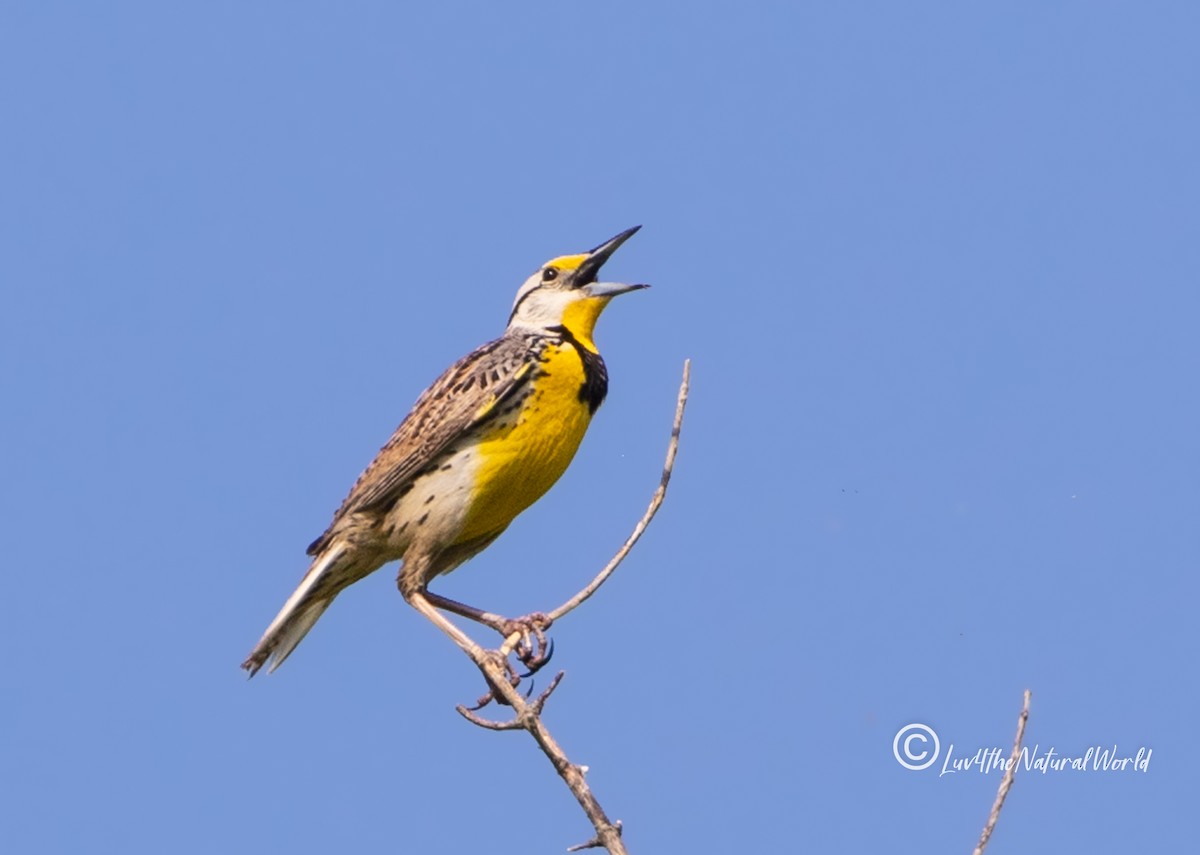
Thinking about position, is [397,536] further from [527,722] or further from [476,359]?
[527,722]

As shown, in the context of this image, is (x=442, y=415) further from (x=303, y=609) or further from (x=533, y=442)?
(x=303, y=609)

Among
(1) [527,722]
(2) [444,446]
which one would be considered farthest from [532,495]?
(1) [527,722]

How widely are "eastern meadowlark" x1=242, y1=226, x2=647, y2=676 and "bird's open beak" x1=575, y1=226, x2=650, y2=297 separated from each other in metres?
0.01

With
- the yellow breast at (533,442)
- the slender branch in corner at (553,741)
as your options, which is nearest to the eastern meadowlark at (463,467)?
the yellow breast at (533,442)

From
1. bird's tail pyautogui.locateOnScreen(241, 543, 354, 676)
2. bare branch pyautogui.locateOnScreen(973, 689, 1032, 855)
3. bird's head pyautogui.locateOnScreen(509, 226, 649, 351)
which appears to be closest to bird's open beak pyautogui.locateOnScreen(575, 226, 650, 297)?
bird's head pyautogui.locateOnScreen(509, 226, 649, 351)

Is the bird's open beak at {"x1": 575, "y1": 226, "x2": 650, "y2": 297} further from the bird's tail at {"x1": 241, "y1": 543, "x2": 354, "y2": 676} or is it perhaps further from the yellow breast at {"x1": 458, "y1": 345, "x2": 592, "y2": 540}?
the bird's tail at {"x1": 241, "y1": 543, "x2": 354, "y2": 676}

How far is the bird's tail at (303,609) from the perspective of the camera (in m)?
5.78

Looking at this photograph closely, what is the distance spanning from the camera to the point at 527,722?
4262mm

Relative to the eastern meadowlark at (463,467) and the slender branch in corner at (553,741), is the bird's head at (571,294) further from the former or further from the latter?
the slender branch in corner at (553,741)

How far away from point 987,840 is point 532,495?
7.75ft

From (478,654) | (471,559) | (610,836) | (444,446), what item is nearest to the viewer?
(610,836)

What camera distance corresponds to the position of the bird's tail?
5.78 metres

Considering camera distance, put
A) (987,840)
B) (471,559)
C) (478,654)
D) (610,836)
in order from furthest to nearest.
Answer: (471,559) < (478,654) < (610,836) < (987,840)

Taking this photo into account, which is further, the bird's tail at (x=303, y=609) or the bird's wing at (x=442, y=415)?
the bird's tail at (x=303, y=609)
